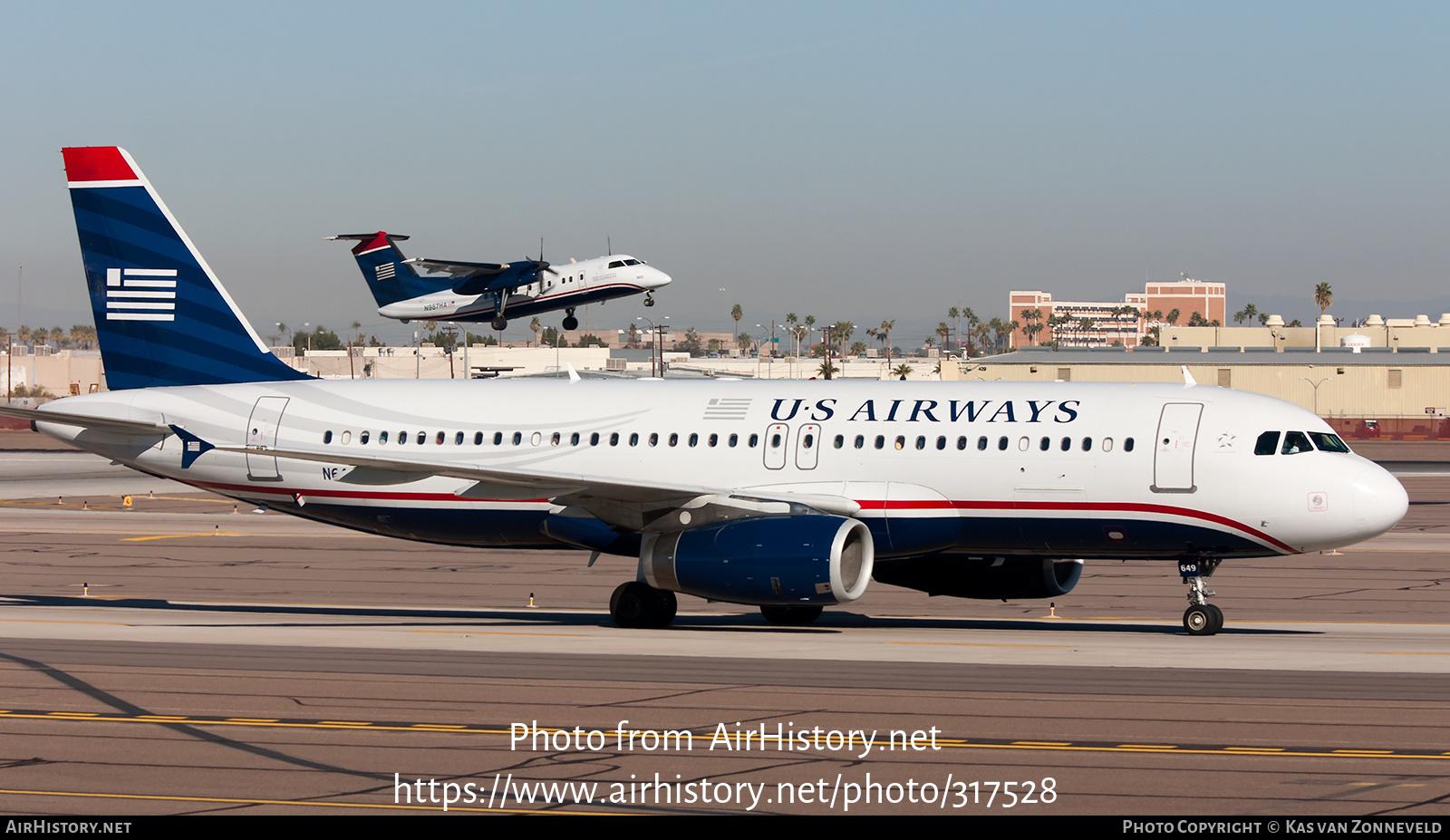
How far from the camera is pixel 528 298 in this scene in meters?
82.3

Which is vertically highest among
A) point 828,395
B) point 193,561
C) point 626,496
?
point 828,395

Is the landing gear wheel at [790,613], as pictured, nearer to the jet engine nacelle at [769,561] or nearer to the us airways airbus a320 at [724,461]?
the us airways airbus a320 at [724,461]

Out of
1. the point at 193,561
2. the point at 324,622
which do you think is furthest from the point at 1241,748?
the point at 193,561

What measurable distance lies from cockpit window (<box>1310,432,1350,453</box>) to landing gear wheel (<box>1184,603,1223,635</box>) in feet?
10.3

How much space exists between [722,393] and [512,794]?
50.3 feet

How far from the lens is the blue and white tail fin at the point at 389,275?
8612 cm

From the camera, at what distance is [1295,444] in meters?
23.7

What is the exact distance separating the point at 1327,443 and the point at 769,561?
9310mm

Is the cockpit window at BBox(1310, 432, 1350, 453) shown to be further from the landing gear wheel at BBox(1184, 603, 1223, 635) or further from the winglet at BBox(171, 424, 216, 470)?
the winglet at BBox(171, 424, 216, 470)

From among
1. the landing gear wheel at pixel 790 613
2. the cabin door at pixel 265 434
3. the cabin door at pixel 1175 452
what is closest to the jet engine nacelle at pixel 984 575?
the landing gear wheel at pixel 790 613

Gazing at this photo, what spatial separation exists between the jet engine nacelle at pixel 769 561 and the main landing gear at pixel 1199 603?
5.30 meters

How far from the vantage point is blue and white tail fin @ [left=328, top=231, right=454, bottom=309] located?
86.1m

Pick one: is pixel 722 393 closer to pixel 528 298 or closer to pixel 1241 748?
pixel 1241 748

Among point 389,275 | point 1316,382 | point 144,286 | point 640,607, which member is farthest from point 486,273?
point 1316,382
